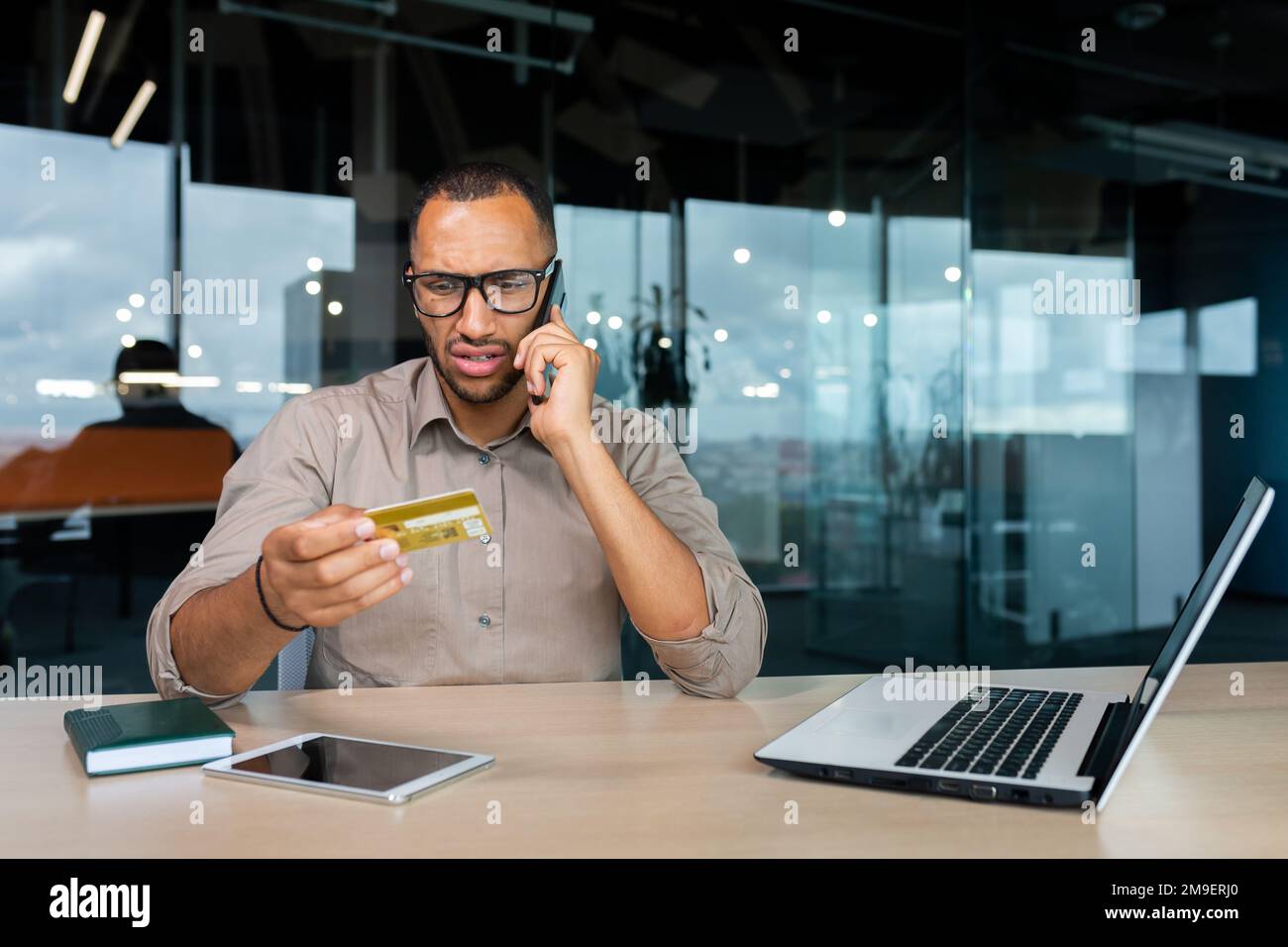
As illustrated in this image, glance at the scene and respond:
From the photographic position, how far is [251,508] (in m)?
1.61

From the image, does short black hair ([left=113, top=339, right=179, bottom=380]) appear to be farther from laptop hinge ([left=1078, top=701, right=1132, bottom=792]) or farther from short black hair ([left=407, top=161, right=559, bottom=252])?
laptop hinge ([left=1078, top=701, right=1132, bottom=792])

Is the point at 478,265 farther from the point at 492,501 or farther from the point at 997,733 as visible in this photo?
the point at 997,733

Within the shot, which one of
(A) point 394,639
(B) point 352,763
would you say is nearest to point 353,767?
(B) point 352,763

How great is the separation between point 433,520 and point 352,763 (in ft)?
0.94

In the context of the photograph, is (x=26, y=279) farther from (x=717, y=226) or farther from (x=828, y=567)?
(x=828, y=567)

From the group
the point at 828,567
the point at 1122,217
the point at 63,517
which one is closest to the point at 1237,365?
the point at 1122,217

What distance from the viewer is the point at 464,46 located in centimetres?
428

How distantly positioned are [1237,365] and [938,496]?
5.18 ft

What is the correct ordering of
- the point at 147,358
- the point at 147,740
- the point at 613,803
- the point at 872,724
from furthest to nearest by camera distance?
the point at 147,358 < the point at 872,724 < the point at 147,740 < the point at 613,803

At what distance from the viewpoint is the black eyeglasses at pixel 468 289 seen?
170 centimetres

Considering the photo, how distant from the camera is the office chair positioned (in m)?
1.69

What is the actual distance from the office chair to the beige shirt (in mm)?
24

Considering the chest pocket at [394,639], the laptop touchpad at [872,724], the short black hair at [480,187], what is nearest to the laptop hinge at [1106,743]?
the laptop touchpad at [872,724]

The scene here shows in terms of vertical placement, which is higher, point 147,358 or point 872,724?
point 147,358
